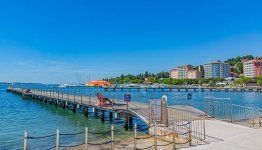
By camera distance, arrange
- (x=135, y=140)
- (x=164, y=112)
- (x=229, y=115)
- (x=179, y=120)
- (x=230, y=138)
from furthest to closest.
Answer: (x=229, y=115)
(x=179, y=120)
(x=164, y=112)
(x=230, y=138)
(x=135, y=140)

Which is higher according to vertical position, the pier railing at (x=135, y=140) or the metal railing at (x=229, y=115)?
the metal railing at (x=229, y=115)

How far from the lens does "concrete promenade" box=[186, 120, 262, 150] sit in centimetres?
1186

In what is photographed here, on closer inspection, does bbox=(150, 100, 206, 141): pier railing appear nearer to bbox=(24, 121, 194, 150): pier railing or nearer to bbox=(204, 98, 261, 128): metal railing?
bbox=(24, 121, 194, 150): pier railing

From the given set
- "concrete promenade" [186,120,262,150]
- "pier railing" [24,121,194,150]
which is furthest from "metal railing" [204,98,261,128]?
"pier railing" [24,121,194,150]

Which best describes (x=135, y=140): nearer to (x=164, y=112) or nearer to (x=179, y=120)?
(x=164, y=112)

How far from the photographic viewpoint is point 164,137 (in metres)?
16.0

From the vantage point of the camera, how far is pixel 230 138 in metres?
13.4

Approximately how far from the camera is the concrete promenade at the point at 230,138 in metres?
11.9

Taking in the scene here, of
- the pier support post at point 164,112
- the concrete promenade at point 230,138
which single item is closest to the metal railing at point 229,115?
the concrete promenade at point 230,138

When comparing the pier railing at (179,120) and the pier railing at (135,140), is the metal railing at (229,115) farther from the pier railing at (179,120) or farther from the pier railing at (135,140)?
the pier railing at (135,140)

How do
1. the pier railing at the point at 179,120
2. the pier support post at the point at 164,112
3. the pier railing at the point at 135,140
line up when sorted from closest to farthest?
the pier railing at the point at 135,140 < the pier railing at the point at 179,120 < the pier support post at the point at 164,112

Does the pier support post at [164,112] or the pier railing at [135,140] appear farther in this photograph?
the pier support post at [164,112]

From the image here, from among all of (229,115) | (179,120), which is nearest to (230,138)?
(179,120)

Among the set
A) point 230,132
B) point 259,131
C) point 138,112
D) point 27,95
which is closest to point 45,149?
point 138,112
